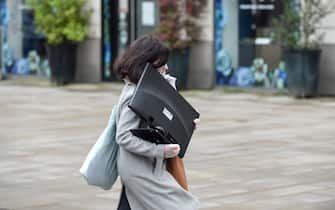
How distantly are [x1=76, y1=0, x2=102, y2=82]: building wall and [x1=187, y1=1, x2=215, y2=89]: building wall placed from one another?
8.29 feet

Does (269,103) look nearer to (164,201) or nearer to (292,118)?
(292,118)

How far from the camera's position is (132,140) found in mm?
5520

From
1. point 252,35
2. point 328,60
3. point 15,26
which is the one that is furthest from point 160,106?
point 15,26

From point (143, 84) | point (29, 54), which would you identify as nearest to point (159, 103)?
point (143, 84)

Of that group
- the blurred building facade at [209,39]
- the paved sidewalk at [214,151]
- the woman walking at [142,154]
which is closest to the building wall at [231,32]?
the blurred building facade at [209,39]

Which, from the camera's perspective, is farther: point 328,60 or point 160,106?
point 328,60

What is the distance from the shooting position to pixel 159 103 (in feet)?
18.1

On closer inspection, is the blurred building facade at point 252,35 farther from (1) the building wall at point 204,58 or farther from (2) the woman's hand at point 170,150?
(2) the woman's hand at point 170,150

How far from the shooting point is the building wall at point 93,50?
832 inches

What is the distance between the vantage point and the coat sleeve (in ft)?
18.1

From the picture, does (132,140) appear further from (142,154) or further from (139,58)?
(139,58)

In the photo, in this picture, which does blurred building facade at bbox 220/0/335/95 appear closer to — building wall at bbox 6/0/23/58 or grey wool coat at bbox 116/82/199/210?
building wall at bbox 6/0/23/58

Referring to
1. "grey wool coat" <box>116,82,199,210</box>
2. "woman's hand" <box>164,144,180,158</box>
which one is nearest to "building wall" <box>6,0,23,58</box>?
"grey wool coat" <box>116,82,199,210</box>

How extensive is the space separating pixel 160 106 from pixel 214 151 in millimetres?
6682
